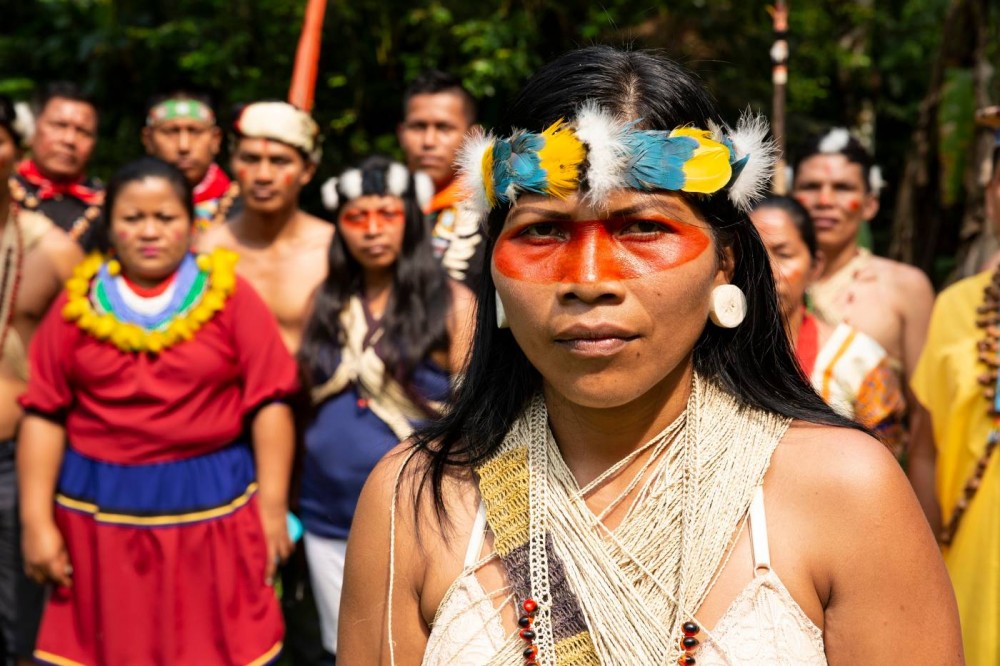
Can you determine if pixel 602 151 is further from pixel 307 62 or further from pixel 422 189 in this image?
pixel 307 62

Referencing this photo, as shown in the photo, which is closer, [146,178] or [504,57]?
[146,178]

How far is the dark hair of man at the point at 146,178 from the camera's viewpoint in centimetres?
427

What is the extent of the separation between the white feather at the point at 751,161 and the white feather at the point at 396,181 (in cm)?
274

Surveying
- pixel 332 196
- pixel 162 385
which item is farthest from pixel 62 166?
pixel 162 385

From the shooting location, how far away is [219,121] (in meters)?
9.09

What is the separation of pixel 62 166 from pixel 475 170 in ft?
15.1

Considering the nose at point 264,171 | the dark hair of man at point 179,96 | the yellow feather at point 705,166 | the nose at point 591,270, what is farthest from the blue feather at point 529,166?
the dark hair of man at point 179,96

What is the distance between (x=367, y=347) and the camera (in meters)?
4.28

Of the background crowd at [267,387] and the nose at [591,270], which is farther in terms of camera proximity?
the background crowd at [267,387]

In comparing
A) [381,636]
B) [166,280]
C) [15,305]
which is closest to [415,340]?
[166,280]

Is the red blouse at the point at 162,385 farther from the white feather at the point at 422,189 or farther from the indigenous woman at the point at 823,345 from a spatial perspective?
the indigenous woman at the point at 823,345

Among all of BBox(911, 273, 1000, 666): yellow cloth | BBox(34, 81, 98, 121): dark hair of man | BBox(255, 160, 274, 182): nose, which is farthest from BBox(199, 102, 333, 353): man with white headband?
BBox(911, 273, 1000, 666): yellow cloth

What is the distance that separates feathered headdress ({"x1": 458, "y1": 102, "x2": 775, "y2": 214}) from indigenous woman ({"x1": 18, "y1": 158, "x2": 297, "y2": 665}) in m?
2.47

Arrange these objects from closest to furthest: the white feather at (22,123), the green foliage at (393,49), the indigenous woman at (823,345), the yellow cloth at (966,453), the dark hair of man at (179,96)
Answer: the yellow cloth at (966,453) → the indigenous woman at (823,345) → the white feather at (22,123) → the dark hair of man at (179,96) → the green foliage at (393,49)
